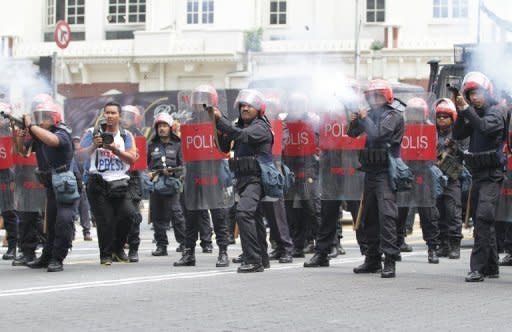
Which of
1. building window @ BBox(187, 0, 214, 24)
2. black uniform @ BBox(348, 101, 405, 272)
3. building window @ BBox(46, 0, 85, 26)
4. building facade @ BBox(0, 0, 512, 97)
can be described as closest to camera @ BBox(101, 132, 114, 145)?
black uniform @ BBox(348, 101, 405, 272)

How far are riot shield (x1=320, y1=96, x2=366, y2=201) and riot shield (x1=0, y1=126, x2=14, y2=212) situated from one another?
365cm

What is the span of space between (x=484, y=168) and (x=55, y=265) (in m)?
4.55

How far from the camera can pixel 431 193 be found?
16.1 metres

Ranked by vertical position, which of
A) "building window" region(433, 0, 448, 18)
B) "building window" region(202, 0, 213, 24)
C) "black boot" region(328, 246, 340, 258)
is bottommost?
"black boot" region(328, 246, 340, 258)

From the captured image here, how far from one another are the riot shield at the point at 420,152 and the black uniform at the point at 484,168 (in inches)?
113

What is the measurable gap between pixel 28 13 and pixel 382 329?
43.4 meters

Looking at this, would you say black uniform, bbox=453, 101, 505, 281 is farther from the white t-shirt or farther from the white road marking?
the white t-shirt

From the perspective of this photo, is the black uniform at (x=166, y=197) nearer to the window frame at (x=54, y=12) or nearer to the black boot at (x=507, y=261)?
the black boot at (x=507, y=261)

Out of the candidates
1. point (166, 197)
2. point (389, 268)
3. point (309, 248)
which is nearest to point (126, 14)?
point (166, 197)

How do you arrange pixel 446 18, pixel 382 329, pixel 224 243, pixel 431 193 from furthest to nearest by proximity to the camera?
1. pixel 446 18
2. pixel 431 193
3. pixel 224 243
4. pixel 382 329

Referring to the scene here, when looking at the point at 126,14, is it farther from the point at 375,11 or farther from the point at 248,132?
the point at 248,132

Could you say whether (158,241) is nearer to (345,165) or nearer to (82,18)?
(345,165)

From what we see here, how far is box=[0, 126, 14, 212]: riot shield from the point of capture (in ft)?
52.0

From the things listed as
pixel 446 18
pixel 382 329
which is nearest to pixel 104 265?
pixel 382 329
